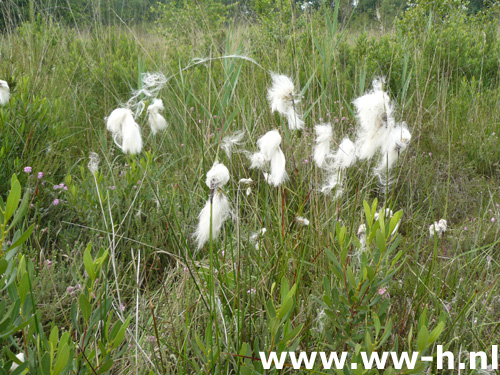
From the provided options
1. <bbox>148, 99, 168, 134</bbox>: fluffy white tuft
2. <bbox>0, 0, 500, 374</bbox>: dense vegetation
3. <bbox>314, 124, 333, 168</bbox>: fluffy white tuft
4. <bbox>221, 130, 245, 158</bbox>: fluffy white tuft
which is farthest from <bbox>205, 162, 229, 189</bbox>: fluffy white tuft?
<bbox>148, 99, 168, 134</bbox>: fluffy white tuft

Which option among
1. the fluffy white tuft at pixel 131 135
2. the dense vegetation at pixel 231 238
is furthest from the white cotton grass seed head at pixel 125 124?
the dense vegetation at pixel 231 238

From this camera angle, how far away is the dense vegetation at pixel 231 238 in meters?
1.00

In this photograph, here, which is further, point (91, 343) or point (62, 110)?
point (62, 110)

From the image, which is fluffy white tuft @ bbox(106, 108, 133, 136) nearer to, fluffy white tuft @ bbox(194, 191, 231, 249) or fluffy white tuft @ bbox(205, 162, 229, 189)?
fluffy white tuft @ bbox(194, 191, 231, 249)

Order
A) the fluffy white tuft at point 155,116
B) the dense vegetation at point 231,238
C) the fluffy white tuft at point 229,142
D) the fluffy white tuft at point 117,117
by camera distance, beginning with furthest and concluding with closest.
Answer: the fluffy white tuft at point 155,116 → the fluffy white tuft at point 117,117 → the fluffy white tuft at point 229,142 → the dense vegetation at point 231,238

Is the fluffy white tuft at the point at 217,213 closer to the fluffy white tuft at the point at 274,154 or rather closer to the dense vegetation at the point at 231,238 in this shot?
the dense vegetation at the point at 231,238

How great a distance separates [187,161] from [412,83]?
2337 millimetres

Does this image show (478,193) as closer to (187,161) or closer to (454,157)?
(454,157)

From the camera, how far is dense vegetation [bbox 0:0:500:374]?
100 centimetres

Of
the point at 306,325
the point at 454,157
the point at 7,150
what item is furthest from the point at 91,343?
the point at 454,157

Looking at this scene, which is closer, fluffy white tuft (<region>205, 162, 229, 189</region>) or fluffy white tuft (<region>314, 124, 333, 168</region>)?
fluffy white tuft (<region>205, 162, 229, 189</region>)

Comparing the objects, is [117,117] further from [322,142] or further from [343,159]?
[343,159]

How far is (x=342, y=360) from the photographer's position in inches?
42.8

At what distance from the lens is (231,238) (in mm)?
1246
